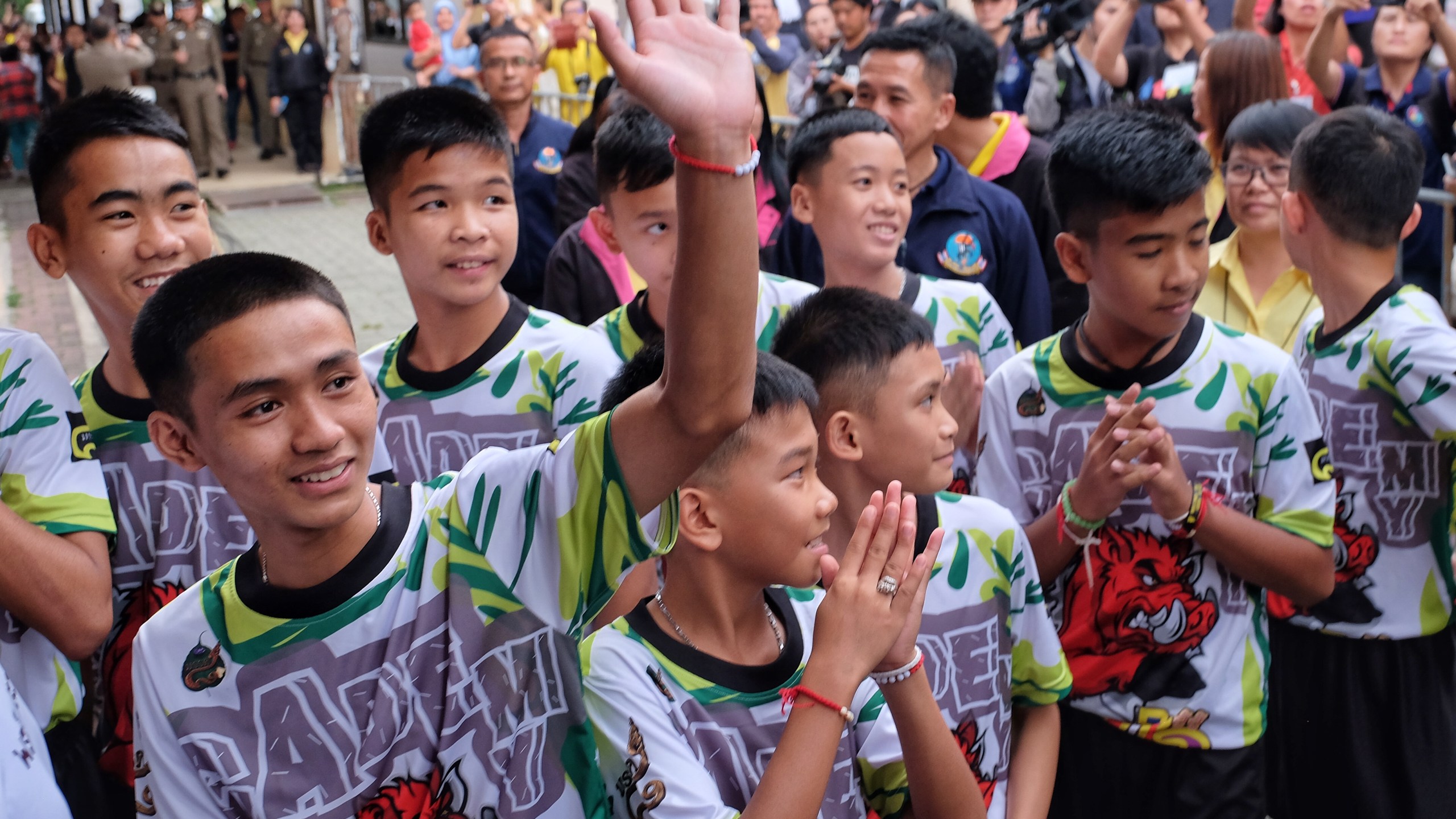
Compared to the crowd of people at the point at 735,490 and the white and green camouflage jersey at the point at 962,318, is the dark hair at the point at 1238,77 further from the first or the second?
the white and green camouflage jersey at the point at 962,318

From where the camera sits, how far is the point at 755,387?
201 cm

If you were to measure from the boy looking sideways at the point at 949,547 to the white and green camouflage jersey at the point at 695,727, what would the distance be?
0.24 m

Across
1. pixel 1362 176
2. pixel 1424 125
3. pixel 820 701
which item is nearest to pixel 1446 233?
pixel 1424 125

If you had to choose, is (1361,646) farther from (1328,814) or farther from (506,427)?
(506,427)

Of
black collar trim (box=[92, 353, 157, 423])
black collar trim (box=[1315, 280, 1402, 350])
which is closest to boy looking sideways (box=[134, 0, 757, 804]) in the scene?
black collar trim (box=[92, 353, 157, 423])

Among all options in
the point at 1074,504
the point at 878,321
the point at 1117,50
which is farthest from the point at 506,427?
the point at 1117,50

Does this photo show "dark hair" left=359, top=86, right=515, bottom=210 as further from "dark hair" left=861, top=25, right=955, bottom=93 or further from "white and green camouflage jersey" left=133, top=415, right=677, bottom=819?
"dark hair" left=861, top=25, right=955, bottom=93

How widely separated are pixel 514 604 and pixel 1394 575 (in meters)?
2.14

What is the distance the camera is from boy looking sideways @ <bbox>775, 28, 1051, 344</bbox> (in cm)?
394

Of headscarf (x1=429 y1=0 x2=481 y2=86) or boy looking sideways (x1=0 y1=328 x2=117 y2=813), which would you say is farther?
headscarf (x1=429 y1=0 x2=481 y2=86)

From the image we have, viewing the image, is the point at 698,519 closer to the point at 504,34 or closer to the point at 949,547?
the point at 949,547

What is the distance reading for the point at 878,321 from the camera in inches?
99.7

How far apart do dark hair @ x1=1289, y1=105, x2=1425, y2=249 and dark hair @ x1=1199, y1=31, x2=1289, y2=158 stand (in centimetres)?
153

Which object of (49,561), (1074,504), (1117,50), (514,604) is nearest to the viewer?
(514,604)
